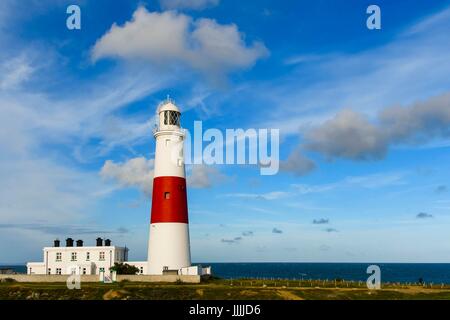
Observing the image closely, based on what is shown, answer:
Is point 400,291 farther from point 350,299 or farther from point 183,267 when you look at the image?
point 183,267

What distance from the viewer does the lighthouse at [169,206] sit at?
201 ft

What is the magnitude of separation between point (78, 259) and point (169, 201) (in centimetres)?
1702

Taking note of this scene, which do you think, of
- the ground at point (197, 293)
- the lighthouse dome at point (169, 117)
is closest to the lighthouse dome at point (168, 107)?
the lighthouse dome at point (169, 117)

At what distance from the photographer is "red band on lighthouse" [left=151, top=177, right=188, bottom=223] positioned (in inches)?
2406

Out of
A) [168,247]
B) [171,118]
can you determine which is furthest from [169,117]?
[168,247]

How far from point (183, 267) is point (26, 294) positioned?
17319mm

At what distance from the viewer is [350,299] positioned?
46.5 meters

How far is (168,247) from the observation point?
6109 centimetres

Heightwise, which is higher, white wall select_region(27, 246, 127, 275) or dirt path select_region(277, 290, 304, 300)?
white wall select_region(27, 246, 127, 275)

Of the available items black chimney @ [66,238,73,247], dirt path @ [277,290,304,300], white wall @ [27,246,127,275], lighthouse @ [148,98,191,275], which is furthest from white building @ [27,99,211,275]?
dirt path @ [277,290,304,300]

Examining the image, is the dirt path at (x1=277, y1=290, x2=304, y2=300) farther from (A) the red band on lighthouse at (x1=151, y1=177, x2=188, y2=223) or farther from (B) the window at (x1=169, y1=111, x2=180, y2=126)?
(B) the window at (x1=169, y1=111, x2=180, y2=126)

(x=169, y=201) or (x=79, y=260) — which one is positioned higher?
(x=169, y=201)

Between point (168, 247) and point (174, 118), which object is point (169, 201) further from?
point (174, 118)
